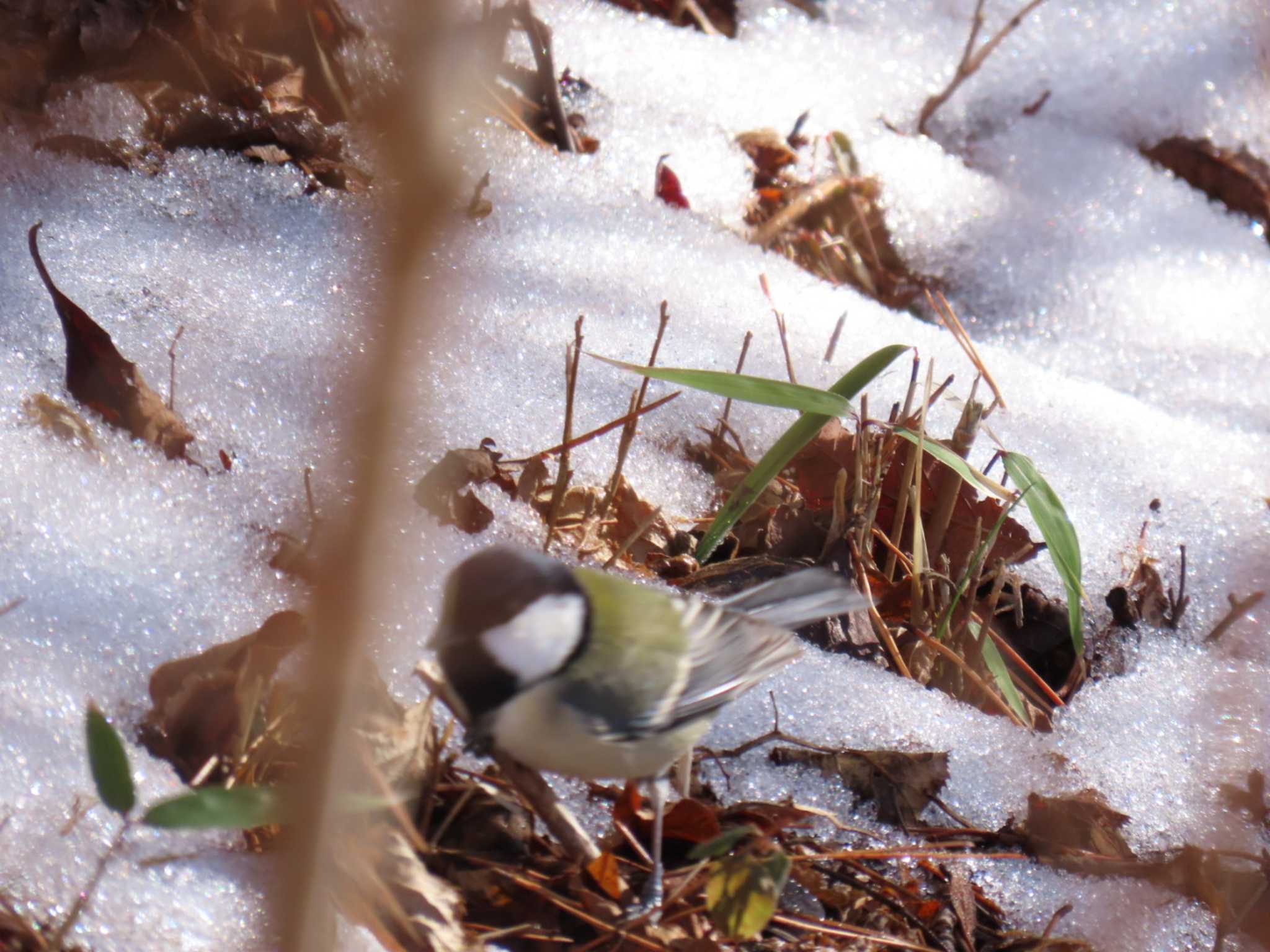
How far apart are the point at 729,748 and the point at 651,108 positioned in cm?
215

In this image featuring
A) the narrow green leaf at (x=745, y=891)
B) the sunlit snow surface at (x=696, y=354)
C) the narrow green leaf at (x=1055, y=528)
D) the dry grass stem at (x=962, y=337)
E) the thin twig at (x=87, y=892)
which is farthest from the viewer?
the dry grass stem at (x=962, y=337)

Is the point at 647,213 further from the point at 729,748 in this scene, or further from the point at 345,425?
the point at 345,425

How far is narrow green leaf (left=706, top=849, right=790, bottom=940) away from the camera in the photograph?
125cm

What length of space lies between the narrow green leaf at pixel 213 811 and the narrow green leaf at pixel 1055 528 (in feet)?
4.46

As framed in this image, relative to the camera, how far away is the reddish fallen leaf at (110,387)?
6.24 ft

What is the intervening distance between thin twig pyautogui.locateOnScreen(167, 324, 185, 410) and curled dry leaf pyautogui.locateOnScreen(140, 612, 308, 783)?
63 cm

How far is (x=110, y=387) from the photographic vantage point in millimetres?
1916

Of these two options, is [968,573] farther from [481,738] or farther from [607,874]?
[481,738]

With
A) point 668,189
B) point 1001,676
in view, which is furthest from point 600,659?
point 668,189

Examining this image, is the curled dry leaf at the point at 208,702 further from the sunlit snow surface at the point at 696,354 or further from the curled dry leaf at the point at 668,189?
the curled dry leaf at the point at 668,189

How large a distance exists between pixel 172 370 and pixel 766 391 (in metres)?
1.04

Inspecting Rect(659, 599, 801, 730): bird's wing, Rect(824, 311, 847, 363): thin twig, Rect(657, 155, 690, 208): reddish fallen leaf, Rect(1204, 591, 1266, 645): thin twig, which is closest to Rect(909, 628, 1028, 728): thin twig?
Rect(659, 599, 801, 730): bird's wing

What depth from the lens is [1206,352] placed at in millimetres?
3232

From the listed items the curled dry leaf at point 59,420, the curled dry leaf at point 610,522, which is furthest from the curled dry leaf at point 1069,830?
the curled dry leaf at point 59,420
